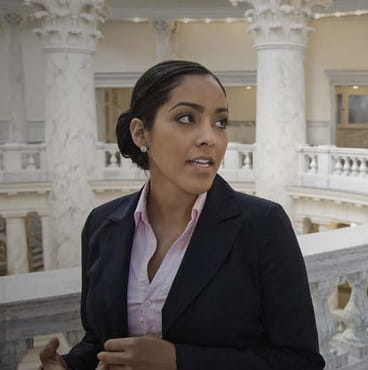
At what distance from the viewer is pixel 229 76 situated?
18.0 m

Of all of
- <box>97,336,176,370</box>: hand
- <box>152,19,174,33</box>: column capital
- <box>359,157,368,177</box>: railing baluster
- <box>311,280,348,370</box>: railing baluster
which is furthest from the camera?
<box>152,19,174,33</box>: column capital

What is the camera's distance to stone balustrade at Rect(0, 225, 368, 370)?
196 cm

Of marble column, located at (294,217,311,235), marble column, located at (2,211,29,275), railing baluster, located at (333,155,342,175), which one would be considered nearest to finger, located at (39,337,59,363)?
railing baluster, located at (333,155,342,175)

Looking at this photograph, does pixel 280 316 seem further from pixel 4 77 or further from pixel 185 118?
pixel 4 77

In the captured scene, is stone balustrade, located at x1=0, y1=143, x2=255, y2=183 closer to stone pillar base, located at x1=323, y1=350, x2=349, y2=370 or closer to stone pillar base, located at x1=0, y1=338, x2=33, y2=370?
stone pillar base, located at x1=323, y1=350, x2=349, y2=370

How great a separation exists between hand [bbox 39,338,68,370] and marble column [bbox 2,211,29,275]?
11471 millimetres

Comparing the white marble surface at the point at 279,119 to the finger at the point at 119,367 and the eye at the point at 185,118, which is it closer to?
the eye at the point at 185,118

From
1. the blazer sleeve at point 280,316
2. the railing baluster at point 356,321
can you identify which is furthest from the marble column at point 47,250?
the blazer sleeve at point 280,316

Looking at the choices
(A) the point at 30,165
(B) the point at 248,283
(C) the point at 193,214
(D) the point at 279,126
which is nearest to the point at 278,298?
(B) the point at 248,283

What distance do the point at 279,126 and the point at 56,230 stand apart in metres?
4.70

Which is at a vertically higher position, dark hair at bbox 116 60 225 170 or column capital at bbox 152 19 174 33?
column capital at bbox 152 19 174 33

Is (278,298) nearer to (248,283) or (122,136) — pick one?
(248,283)

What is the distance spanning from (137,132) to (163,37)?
641 inches

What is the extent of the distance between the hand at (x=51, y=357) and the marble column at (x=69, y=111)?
10547 millimetres
